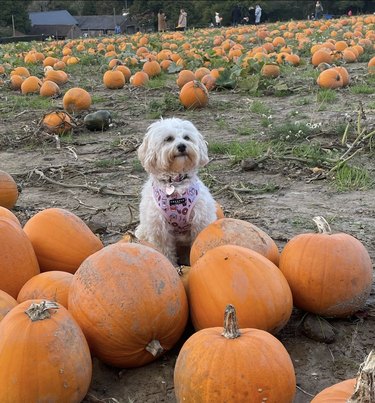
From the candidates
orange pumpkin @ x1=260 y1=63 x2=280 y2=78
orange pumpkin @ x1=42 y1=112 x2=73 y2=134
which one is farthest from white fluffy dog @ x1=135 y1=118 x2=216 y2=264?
orange pumpkin @ x1=260 y1=63 x2=280 y2=78

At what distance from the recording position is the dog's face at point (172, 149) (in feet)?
13.5

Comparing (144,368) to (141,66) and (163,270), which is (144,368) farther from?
(141,66)

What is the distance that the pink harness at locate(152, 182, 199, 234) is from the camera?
13.2ft

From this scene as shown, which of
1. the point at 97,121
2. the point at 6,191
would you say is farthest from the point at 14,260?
the point at 97,121

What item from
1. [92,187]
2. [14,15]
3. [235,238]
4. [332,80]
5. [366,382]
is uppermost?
[366,382]

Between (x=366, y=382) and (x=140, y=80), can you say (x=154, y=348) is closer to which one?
(x=366, y=382)

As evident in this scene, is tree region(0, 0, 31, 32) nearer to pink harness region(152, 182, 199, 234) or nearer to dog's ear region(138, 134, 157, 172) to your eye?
dog's ear region(138, 134, 157, 172)

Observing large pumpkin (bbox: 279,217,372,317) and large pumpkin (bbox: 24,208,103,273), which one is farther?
large pumpkin (bbox: 24,208,103,273)

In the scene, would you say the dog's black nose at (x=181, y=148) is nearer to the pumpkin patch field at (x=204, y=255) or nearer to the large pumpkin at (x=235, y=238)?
the pumpkin patch field at (x=204, y=255)

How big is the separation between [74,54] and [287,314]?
18.5m

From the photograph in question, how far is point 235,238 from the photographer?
319 cm

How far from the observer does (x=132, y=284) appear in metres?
2.61

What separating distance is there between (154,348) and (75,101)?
7.40 meters

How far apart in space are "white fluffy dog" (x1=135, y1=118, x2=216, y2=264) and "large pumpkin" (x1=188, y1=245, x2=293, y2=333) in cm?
117
